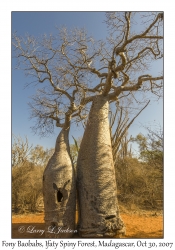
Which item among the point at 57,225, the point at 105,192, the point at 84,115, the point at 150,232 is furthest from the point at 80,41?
the point at 150,232

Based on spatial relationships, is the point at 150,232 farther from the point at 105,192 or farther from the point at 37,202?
the point at 37,202

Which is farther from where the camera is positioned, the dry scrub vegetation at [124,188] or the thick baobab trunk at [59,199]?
the dry scrub vegetation at [124,188]

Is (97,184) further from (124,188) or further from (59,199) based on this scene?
(124,188)

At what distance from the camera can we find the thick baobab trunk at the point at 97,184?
340 cm

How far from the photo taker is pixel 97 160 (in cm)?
368

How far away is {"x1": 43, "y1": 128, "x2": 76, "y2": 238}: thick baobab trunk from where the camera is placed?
11.2 ft

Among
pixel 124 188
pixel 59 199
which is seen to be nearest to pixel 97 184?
pixel 59 199

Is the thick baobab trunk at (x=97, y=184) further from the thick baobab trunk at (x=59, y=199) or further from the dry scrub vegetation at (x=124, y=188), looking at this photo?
the dry scrub vegetation at (x=124, y=188)

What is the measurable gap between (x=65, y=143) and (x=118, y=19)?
8.50ft

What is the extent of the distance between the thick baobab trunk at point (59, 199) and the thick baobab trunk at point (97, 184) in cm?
19

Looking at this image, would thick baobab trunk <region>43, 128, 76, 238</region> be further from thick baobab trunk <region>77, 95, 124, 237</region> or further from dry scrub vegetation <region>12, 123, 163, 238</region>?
dry scrub vegetation <region>12, 123, 163, 238</region>

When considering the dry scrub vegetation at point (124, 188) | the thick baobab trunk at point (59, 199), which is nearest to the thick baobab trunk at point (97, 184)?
the thick baobab trunk at point (59, 199)

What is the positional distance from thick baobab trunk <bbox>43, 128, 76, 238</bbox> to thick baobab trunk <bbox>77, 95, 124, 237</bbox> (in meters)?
0.19

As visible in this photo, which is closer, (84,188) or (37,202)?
(84,188)
